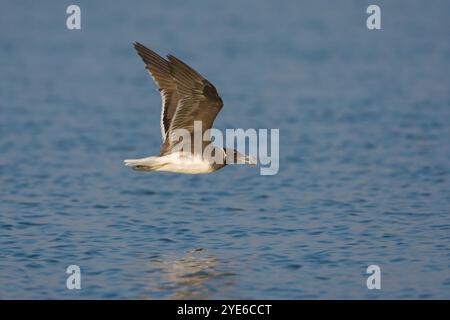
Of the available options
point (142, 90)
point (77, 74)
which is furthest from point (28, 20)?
point (142, 90)

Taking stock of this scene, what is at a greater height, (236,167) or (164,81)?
(236,167)

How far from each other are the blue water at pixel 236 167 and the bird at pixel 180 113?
3.23 ft

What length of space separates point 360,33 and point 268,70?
4491mm

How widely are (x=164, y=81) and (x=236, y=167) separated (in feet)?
16.3

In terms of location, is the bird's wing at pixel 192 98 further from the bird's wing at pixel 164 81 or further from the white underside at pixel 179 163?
the white underside at pixel 179 163

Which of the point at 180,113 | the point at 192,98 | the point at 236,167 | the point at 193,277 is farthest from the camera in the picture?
the point at 236,167

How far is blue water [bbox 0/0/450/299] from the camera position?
11062mm

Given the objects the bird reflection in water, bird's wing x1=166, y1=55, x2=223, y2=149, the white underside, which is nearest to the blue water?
the bird reflection in water

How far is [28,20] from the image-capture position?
2894 centimetres

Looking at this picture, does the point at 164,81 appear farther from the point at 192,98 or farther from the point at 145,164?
the point at 145,164

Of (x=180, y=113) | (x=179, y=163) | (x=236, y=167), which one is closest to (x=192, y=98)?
(x=180, y=113)

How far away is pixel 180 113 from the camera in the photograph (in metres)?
11.1


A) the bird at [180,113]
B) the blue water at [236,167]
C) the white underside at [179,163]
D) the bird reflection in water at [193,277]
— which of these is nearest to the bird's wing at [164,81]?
the bird at [180,113]

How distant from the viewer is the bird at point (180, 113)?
10859 millimetres
